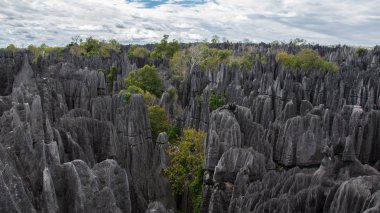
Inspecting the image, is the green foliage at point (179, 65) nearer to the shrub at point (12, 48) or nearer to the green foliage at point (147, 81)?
the green foliage at point (147, 81)

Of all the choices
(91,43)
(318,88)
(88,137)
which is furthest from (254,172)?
(91,43)

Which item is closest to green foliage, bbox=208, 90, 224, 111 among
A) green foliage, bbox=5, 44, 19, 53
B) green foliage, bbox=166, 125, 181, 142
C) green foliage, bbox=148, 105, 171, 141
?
green foliage, bbox=166, 125, 181, 142

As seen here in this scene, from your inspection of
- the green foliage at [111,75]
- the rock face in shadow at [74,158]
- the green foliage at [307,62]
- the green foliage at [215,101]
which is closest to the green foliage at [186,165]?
the rock face in shadow at [74,158]

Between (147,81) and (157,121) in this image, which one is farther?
(147,81)

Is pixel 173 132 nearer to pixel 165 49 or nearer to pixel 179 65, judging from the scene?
pixel 179 65

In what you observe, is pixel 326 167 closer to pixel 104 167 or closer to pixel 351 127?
pixel 104 167

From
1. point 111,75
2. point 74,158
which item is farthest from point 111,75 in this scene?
point 74,158
